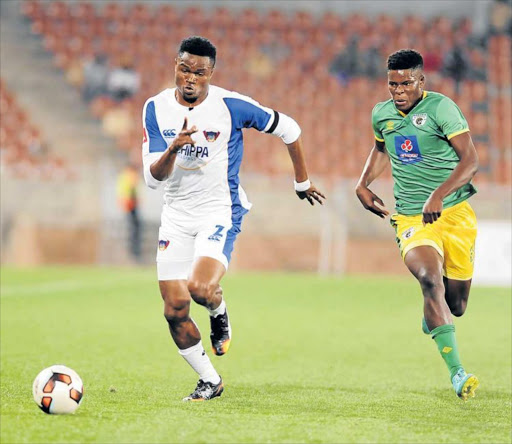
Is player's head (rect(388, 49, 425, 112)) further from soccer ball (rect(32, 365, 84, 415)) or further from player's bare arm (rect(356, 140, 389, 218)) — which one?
soccer ball (rect(32, 365, 84, 415))

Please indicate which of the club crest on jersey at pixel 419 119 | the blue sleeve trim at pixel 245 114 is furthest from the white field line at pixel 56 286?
the club crest on jersey at pixel 419 119

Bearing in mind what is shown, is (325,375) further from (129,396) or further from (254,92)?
(254,92)

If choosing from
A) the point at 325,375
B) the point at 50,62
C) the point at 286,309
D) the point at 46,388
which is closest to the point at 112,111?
the point at 50,62

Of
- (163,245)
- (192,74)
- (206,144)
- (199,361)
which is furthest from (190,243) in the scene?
(192,74)

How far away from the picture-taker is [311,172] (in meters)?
23.0

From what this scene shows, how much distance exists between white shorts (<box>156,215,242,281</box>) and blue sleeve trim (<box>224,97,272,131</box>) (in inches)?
27.0

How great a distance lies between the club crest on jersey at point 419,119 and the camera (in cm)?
756

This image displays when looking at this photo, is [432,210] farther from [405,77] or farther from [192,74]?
[192,74]

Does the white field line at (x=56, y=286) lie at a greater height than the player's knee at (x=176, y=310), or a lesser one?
lesser

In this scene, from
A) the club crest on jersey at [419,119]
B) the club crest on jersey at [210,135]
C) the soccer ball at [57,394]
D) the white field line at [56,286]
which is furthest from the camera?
the white field line at [56,286]

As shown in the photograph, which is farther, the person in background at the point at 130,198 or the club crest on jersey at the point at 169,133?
the person in background at the point at 130,198

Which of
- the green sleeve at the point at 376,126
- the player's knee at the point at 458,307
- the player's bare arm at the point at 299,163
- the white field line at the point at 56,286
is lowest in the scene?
the white field line at the point at 56,286

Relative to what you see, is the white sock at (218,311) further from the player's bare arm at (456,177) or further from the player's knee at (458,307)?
the player's knee at (458,307)

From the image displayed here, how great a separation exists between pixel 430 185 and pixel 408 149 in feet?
1.06
